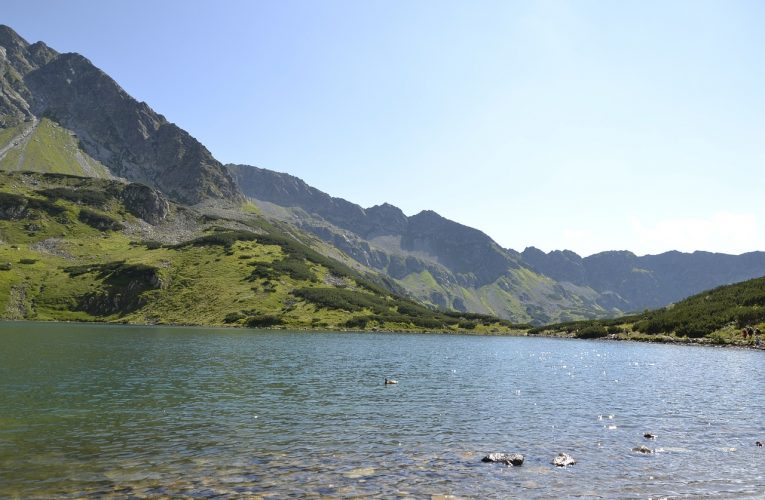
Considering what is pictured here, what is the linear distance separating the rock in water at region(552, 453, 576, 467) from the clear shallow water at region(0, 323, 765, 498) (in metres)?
0.58

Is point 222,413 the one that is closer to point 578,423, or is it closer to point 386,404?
point 386,404

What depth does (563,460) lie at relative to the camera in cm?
2414

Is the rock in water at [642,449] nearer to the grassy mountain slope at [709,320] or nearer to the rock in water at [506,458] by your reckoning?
the rock in water at [506,458]

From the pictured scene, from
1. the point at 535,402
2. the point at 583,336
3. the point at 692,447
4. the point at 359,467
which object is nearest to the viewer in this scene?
the point at 359,467

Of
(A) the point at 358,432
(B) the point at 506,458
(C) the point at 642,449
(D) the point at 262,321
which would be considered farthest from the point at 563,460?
(D) the point at 262,321

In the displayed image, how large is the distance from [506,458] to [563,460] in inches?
114

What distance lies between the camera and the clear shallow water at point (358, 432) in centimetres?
2056

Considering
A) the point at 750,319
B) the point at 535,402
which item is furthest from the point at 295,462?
the point at 750,319

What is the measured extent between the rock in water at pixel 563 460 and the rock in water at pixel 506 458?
1.76 metres

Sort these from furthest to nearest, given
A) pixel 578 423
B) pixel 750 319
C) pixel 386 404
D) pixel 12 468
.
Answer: pixel 750 319
pixel 386 404
pixel 578 423
pixel 12 468

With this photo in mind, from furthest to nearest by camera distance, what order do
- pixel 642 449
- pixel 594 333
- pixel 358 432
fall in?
1. pixel 594 333
2. pixel 358 432
3. pixel 642 449

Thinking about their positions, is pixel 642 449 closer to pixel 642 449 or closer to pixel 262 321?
pixel 642 449

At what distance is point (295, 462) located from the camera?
2342 cm

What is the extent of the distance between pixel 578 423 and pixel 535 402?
8.66m
